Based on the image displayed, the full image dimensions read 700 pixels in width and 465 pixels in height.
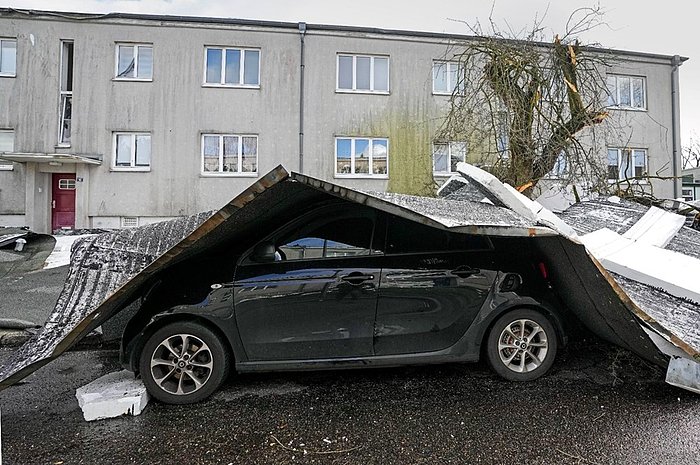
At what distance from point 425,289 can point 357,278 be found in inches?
24.3

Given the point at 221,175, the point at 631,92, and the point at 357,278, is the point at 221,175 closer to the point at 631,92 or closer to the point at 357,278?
the point at 357,278

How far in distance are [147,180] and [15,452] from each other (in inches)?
494

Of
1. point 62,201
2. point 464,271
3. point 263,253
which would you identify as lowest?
point 464,271

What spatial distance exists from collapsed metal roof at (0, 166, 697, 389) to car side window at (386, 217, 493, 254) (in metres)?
0.39

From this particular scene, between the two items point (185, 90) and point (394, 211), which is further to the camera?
point (185, 90)

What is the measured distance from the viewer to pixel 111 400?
137 inches

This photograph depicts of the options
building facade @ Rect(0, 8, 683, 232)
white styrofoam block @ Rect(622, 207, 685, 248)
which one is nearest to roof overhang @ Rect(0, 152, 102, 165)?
building facade @ Rect(0, 8, 683, 232)

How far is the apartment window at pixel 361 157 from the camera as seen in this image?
15.2m

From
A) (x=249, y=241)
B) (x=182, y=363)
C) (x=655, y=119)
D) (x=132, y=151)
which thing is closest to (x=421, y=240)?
(x=249, y=241)

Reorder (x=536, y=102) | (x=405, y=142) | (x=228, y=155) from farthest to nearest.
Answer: (x=405, y=142)
(x=228, y=155)
(x=536, y=102)

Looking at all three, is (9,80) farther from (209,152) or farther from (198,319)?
(198,319)

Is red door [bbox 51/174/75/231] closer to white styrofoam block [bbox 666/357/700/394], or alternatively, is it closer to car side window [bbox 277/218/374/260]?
car side window [bbox 277/218/374/260]

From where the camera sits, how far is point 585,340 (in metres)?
4.72

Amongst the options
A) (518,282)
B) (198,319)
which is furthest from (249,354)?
(518,282)
